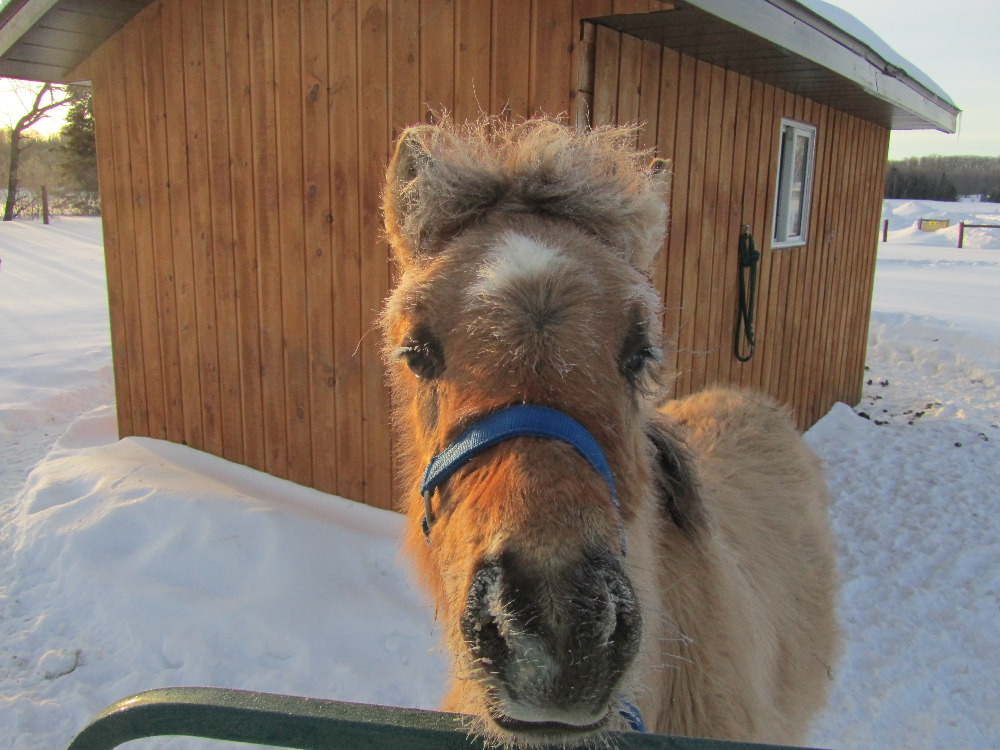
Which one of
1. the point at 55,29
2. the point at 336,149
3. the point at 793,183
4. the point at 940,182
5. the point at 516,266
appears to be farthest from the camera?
the point at 940,182

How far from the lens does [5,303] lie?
496 inches

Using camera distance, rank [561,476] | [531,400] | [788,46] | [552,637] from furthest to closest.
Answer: [788,46], [531,400], [561,476], [552,637]

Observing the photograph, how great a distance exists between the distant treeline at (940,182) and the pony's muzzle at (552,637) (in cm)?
5291

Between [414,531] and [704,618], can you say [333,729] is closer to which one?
[414,531]

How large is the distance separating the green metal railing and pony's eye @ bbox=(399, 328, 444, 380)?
0.65 meters

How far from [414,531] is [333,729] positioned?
0.65m

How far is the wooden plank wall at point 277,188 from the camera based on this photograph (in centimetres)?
384

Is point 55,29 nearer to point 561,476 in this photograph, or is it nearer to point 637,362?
point 637,362

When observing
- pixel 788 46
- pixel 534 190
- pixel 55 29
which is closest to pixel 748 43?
pixel 788 46

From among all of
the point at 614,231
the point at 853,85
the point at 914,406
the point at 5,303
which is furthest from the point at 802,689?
the point at 5,303

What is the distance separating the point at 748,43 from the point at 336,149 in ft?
8.52

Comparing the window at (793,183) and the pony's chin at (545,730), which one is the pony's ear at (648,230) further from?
the window at (793,183)

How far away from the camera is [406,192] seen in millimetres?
1738

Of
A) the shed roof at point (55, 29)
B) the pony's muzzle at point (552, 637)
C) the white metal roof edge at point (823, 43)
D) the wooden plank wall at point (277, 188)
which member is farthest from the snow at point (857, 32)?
the shed roof at point (55, 29)
